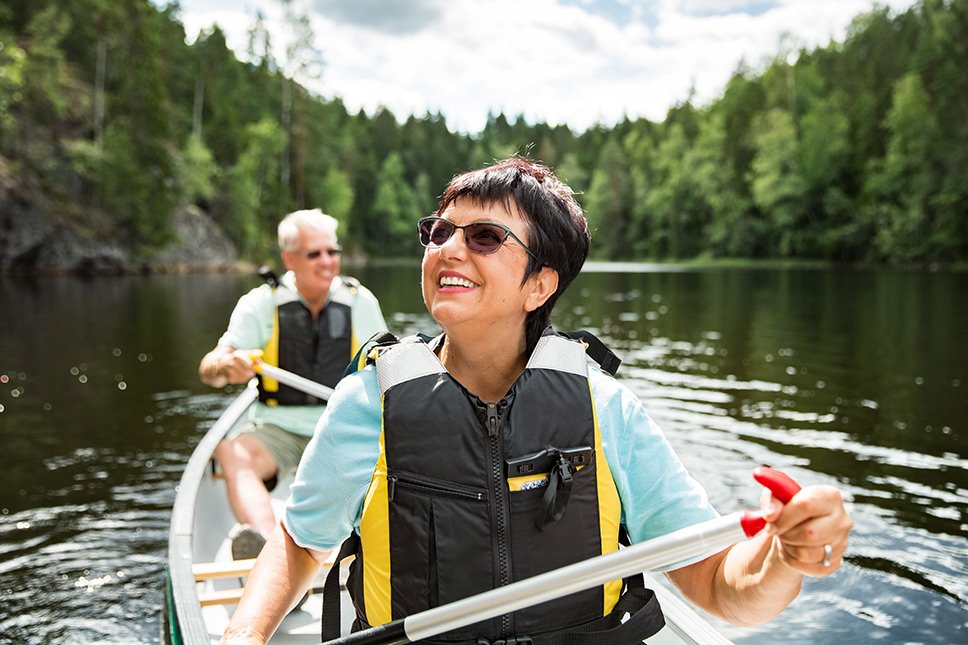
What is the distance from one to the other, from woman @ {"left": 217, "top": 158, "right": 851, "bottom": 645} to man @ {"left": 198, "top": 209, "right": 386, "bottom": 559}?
2.70 m

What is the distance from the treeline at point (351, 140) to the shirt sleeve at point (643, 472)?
23.9m

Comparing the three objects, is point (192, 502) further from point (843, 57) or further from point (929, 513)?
point (843, 57)

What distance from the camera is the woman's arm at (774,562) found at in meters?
1.24

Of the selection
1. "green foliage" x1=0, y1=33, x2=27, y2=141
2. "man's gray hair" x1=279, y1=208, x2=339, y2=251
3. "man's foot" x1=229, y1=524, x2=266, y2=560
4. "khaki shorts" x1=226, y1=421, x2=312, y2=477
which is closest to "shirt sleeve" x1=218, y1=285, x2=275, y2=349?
"man's gray hair" x1=279, y1=208, x2=339, y2=251

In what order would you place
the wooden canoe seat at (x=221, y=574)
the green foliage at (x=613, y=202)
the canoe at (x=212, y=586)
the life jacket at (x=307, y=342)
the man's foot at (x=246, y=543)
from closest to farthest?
the canoe at (x=212, y=586) < the wooden canoe seat at (x=221, y=574) < the man's foot at (x=246, y=543) < the life jacket at (x=307, y=342) < the green foliage at (x=613, y=202)

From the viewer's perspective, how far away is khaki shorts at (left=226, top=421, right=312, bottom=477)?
444 centimetres

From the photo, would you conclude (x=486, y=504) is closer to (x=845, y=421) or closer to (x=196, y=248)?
(x=845, y=421)

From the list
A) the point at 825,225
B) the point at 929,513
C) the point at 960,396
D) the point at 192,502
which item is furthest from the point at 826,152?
the point at 192,502

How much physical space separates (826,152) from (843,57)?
10.3 m

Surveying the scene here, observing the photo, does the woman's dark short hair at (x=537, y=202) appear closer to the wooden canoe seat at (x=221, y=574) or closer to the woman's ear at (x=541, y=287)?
the woman's ear at (x=541, y=287)

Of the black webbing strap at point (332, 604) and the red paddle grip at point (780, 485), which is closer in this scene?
the red paddle grip at point (780, 485)

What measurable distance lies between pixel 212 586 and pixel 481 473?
2.57 metres

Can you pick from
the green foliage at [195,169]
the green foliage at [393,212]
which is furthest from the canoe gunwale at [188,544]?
the green foliage at [393,212]

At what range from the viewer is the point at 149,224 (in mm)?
34781
